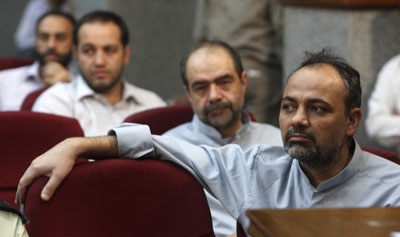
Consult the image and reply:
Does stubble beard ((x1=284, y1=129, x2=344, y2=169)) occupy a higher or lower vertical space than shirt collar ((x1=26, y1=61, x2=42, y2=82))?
higher

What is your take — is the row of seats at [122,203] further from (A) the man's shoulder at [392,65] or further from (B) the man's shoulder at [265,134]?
(A) the man's shoulder at [392,65]

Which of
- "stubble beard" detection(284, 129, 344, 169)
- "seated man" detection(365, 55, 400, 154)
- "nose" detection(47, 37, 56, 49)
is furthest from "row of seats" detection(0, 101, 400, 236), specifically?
"nose" detection(47, 37, 56, 49)

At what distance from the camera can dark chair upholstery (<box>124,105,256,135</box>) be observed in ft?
9.45

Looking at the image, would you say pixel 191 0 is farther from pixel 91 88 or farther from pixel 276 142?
pixel 276 142

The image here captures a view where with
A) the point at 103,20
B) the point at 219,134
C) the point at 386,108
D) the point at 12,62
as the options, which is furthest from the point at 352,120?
the point at 12,62

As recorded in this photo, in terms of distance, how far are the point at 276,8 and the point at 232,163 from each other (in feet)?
8.80

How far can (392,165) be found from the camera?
80.0 inches

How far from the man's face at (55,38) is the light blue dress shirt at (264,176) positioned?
8.76 feet

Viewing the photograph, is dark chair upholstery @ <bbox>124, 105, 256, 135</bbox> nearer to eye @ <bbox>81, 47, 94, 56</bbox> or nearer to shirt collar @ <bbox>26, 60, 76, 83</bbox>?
eye @ <bbox>81, 47, 94, 56</bbox>

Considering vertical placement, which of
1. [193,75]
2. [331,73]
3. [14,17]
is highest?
[331,73]

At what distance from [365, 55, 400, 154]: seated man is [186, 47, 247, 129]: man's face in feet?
2.73

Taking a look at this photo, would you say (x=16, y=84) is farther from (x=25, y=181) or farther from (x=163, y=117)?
(x=25, y=181)

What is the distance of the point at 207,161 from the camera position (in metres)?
2.13

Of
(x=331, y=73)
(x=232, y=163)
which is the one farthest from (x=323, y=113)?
(x=232, y=163)
